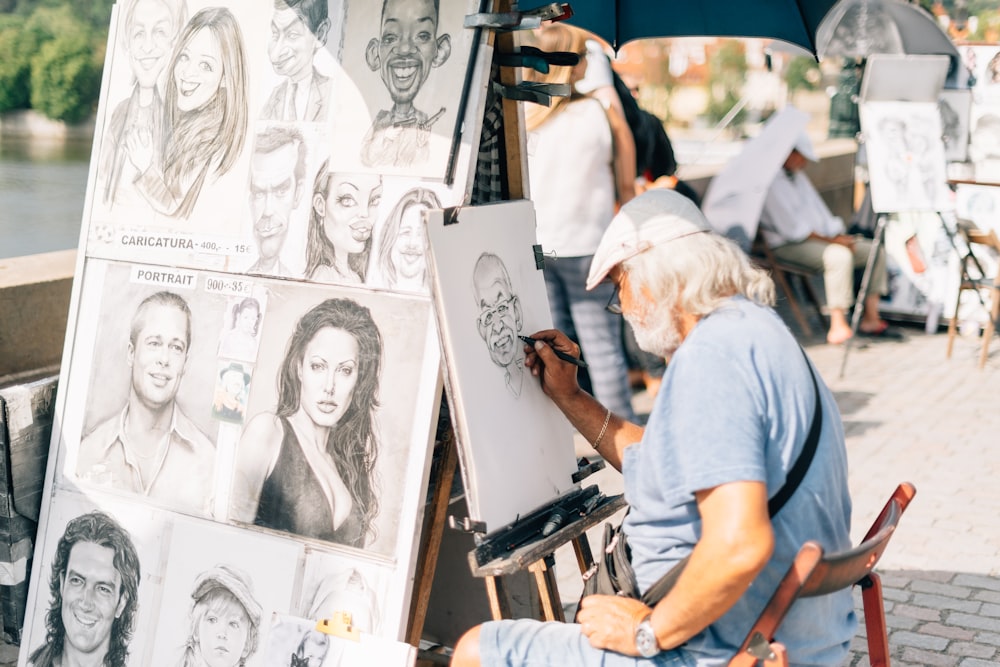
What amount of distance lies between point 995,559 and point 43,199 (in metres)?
3.50

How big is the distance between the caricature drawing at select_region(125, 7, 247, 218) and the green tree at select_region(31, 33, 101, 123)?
79 cm

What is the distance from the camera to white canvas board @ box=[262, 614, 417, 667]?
224cm

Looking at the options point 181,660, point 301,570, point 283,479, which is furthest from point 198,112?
point 181,660

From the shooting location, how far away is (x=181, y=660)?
2.48 meters

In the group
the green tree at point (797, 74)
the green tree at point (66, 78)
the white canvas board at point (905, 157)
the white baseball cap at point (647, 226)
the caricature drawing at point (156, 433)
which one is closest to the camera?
the white baseball cap at point (647, 226)

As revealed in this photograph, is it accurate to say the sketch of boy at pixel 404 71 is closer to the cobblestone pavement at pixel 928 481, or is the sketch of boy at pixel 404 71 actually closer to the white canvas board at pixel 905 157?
the cobblestone pavement at pixel 928 481

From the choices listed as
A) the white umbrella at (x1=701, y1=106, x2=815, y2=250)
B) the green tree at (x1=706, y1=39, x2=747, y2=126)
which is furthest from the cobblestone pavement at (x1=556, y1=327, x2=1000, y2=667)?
the green tree at (x1=706, y1=39, x2=747, y2=126)

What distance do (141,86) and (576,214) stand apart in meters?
2.04

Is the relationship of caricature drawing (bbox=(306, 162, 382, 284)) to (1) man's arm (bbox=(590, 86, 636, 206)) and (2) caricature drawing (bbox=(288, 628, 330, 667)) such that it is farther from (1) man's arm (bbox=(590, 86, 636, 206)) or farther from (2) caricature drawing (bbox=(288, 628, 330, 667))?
(1) man's arm (bbox=(590, 86, 636, 206))

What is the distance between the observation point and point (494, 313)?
2.35m

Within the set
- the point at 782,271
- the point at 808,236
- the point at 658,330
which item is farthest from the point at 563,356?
the point at 782,271

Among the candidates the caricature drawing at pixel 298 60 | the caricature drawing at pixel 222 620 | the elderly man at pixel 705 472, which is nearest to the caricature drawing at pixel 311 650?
the caricature drawing at pixel 222 620

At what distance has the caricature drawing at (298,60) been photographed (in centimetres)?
241

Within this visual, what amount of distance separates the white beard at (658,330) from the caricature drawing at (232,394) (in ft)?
2.91
